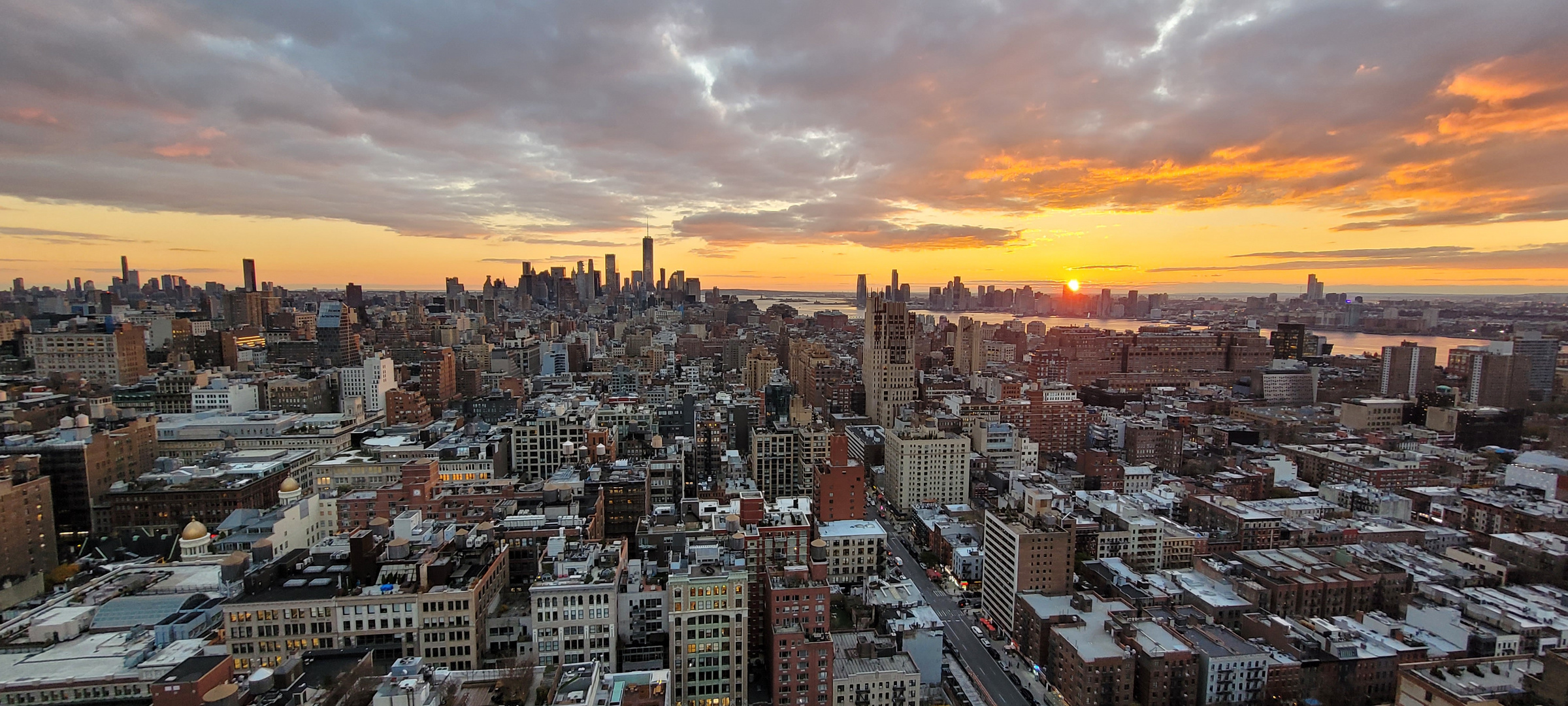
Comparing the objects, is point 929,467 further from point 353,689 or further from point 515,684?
point 353,689

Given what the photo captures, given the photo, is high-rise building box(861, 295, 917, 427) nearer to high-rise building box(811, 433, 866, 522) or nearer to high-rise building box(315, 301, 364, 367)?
high-rise building box(811, 433, 866, 522)

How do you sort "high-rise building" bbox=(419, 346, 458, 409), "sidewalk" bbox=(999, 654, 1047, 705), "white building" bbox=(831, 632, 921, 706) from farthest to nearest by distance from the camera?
"high-rise building" bbox=(419, 346, 458, 409)
"sidewalk" bbox=(999, 654, 1047, 705)
"white building" bbox=(831, 632, 921, 706)

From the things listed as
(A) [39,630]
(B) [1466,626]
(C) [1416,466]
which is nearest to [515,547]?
(A) [39,630]

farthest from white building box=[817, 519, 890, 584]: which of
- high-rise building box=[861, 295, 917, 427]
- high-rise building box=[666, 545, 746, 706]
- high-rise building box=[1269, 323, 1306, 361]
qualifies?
high-rise building box=[1269, 323, 1306, 361]

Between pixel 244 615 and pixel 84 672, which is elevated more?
pixel 244 615

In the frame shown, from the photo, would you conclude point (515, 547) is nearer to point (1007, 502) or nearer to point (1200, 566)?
point (1007, 502)

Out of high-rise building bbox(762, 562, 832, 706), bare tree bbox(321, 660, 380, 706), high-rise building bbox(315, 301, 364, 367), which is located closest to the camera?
bare tree bbox(321, 660, 380, 706)

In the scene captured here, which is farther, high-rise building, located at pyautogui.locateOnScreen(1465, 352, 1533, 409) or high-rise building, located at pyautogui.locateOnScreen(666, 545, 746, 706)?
high-rise building, located at pyautogui.locateOnScreen(1465, 352, 1533, 409)
